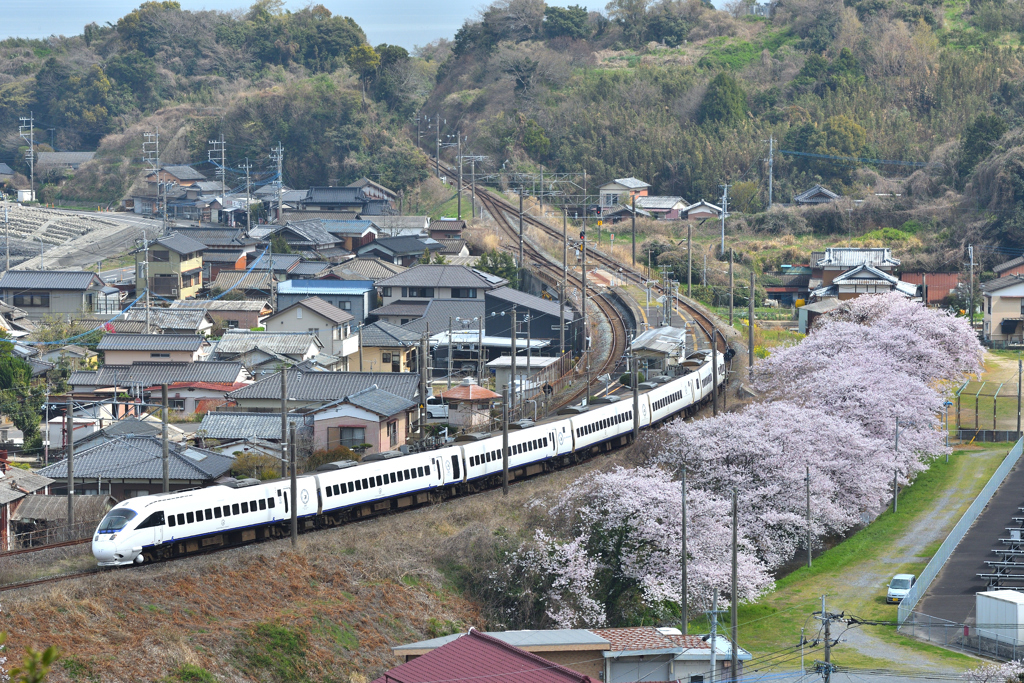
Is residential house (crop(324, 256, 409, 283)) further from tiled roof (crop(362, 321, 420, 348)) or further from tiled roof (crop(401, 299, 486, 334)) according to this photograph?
tiled roof (crop(362, 321, 420, 348))

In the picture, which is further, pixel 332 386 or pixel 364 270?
pixel 364 270

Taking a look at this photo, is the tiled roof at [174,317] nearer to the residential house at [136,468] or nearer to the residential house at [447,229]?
the residential house at [447,229]

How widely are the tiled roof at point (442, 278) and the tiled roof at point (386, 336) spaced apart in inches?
144

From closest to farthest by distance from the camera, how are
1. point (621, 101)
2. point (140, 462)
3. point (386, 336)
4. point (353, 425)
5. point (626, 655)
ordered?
point (626, 655)
point (140, 462)
point (353, 425)
point (386, 336)
point (621, 101)

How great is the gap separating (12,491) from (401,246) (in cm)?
3127

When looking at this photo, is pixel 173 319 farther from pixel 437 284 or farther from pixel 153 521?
pixel 153 521

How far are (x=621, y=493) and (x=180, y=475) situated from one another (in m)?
8.69

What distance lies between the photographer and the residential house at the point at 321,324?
39.2m

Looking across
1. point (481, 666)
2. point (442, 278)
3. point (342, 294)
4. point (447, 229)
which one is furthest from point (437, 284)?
point (481, 666)

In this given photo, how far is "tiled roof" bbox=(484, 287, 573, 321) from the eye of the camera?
3991cm

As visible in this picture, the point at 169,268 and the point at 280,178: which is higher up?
the point at 280,178

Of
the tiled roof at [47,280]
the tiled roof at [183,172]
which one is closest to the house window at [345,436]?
the tiled roof at [47,280]

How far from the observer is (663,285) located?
151ft

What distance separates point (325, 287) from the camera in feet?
147
